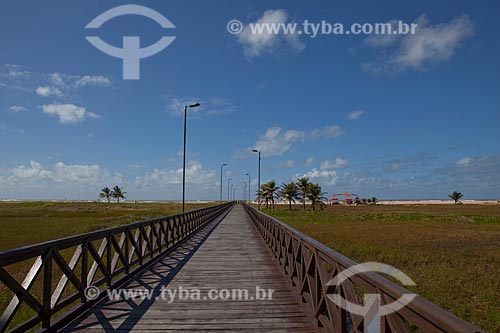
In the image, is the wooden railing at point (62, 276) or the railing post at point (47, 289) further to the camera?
the railing post at point (47, 289)

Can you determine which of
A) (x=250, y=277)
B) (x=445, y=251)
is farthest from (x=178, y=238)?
(x=445, y=251)

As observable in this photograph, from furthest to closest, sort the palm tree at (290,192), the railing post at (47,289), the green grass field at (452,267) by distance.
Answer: the palm tree at (290,192) < the green grass field at (452,267) < the railing post at (47,289)

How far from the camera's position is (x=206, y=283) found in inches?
268

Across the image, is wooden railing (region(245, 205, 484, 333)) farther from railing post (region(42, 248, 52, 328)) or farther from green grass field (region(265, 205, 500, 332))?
green grass field (region(265, 205, 500, 332))

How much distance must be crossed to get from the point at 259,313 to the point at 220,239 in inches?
376

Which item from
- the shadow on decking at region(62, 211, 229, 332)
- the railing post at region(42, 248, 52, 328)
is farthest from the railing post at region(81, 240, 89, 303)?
the railing post at region(42, 248, 52, 328)

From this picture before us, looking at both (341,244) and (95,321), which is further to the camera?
(341,244)

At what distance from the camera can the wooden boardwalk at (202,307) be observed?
4422mm

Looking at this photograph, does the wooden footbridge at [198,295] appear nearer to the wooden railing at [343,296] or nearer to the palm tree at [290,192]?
the wooden railing at [343,296]

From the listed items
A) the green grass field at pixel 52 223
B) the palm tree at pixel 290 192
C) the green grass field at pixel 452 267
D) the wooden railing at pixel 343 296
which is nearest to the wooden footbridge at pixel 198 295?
the wooden railing at pixel 343 296

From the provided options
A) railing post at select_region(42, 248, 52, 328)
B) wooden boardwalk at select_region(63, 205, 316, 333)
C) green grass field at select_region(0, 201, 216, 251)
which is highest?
railing post at select_region(42, 248, 52, 328)

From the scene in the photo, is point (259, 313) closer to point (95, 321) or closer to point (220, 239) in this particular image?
point (95, 321)

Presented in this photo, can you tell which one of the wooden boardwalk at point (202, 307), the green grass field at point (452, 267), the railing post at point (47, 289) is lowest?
the green grass field at point (452, 267)

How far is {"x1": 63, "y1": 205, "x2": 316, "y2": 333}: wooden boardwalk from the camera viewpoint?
14.5 feet
